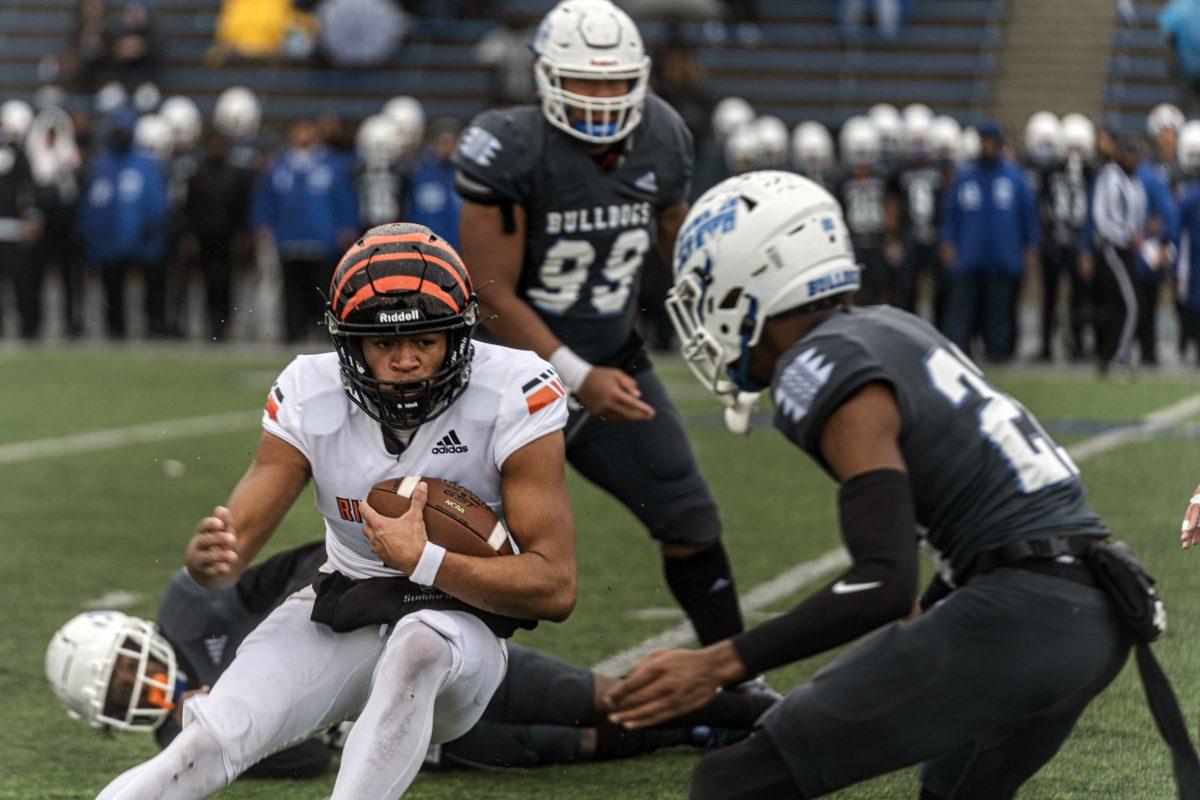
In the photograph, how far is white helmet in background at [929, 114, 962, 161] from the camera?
17.3 meters

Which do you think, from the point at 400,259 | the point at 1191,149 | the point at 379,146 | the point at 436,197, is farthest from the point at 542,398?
the point at 379,146

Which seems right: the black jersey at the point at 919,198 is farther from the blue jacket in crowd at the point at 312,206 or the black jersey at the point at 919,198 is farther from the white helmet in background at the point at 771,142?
the blue jacket in crowd at the point at 312,206

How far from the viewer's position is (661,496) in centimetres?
468

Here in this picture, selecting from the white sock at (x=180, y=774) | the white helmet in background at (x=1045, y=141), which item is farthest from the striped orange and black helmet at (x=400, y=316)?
the white helmet in background at (x=1045, y=141)

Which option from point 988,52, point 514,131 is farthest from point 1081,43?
point 514,131

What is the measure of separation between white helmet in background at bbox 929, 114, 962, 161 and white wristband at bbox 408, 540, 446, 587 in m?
14.2

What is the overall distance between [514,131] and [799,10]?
62.1 feet

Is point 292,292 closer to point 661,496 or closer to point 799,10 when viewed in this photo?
point 799,10

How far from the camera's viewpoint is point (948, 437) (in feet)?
9.75

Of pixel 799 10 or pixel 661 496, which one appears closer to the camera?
pixel 661 496

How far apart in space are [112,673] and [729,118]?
51.9 feet

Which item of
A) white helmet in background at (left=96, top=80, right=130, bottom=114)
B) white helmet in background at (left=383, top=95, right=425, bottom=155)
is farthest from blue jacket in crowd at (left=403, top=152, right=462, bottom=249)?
white helmet in background at (left=96, top=80, right=130, bottom=114)

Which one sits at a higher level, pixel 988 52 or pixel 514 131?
pixel 514 131

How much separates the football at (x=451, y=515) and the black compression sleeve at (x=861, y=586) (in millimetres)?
641
